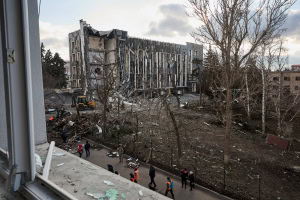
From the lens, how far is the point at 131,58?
27.1 meters

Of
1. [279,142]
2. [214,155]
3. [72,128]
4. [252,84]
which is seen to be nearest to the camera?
[214,155]

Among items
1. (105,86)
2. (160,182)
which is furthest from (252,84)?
(160,182)

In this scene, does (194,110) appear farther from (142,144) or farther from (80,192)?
(80,192)

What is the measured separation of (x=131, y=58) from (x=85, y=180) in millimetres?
26879

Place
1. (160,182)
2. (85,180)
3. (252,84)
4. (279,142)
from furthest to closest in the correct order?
(252,84) < (279,142) < (160,182) < (85,180)

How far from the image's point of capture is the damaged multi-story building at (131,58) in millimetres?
21297

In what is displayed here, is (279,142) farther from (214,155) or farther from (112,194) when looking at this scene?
(112,194)

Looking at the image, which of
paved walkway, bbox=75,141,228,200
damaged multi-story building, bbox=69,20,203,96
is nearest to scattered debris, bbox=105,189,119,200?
paved walkway, bbox=75,141,228,200

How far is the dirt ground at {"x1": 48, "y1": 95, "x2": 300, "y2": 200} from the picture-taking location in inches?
253

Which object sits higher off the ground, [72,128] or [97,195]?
[97,195]

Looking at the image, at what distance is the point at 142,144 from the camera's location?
1002 cm

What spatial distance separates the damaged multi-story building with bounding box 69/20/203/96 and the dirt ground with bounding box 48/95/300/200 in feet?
25.2

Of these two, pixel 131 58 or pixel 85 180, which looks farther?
pixel 131 58

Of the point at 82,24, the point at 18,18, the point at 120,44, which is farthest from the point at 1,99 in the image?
the point at 120,44
